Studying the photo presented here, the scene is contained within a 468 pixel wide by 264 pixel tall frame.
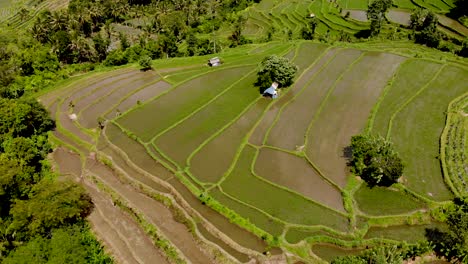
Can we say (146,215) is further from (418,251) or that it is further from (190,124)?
(418,251)

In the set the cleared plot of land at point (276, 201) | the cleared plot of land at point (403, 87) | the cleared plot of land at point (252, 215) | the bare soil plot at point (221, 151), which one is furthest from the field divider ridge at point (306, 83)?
the cleared plot of land at point (403, 87)

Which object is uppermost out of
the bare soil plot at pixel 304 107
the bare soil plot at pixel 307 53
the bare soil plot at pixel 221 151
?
the bare soil plot at pixel 307 53

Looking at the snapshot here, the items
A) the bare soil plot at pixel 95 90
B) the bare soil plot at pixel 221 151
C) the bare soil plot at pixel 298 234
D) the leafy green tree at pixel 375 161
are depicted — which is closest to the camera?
the bare soil plot at pixel 298 234

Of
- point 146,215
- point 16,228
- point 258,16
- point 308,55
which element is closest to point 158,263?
point 146,215

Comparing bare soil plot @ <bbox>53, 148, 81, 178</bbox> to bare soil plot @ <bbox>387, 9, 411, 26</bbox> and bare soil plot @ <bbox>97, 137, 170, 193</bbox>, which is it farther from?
bare soil plot @ <bbox>387, 9, 411, 26</bbox>

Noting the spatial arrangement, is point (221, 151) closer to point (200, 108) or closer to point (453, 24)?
point (200, 108)

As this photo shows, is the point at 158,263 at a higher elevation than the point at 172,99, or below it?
below

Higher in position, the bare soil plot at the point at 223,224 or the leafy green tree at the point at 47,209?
the leafy green tree at the point at 47,209

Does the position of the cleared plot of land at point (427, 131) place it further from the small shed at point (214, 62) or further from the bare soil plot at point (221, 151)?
the small shed at point (214, 62)
